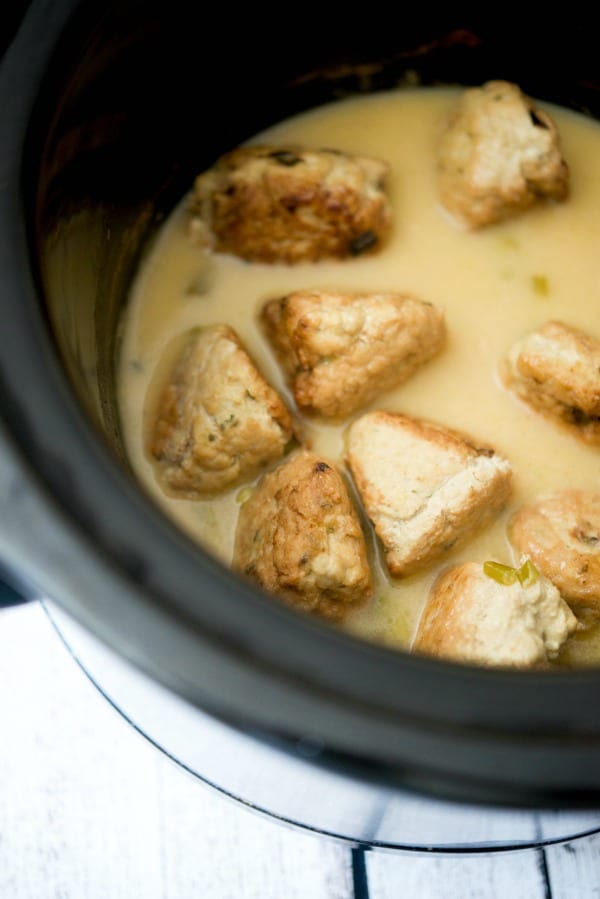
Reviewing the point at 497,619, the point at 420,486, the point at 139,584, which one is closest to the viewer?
the point at 139,584

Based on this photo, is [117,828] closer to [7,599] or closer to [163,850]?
[163,850]

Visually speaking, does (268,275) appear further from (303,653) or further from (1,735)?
(303,653)

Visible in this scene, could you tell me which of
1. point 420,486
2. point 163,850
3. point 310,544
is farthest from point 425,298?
point 163,850

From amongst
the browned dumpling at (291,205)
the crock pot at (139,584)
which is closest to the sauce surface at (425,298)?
the browned dumpling at (291,205)

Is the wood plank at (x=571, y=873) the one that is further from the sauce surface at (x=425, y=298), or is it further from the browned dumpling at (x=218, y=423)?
the browned dumpling at (x=218, y=423)

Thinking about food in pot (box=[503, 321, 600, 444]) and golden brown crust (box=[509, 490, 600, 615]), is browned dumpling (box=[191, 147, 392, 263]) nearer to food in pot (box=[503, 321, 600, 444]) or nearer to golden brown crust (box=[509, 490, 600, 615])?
food in pot (box=[503, 321, 600, 444])
